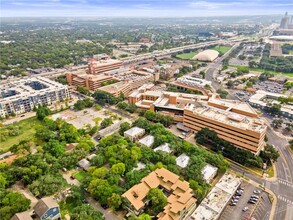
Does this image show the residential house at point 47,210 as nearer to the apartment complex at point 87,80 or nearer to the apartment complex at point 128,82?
the apartment complex at point 128,82

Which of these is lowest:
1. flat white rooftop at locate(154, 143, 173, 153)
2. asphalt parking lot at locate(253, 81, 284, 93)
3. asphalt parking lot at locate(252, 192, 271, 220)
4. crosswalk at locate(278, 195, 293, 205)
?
asphalt parking lot at locate(252, 192, 271, 220)

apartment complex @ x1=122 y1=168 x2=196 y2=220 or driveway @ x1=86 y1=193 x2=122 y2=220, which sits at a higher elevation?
apartment complex @ x1=122 y1=168 x2=196 y2=220

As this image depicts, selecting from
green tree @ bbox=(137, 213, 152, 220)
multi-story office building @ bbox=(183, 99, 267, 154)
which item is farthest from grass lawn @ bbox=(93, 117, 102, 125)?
green tree @ bbox=(137, 213, 152, 220)

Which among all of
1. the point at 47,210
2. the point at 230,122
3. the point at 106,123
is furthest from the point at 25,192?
the point at 230,122

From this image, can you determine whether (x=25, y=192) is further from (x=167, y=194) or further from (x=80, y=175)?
(x=167, y=194)

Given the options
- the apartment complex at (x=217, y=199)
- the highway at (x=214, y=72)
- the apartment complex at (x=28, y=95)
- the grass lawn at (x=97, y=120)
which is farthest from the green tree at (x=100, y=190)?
the highway at (x=214, y=72)

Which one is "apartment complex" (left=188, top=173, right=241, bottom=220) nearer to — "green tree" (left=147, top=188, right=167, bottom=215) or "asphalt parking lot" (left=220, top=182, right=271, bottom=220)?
"asphalt parking lot" (left=220, top=182, right=271, bottom=220)
